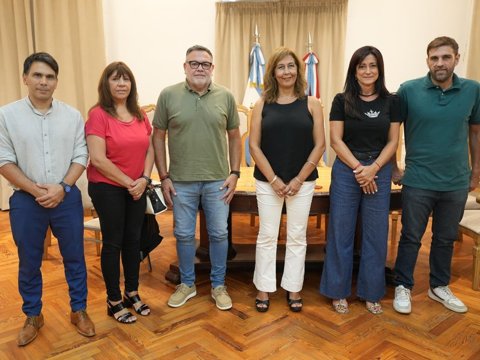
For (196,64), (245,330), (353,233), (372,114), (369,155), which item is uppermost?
(196,64)

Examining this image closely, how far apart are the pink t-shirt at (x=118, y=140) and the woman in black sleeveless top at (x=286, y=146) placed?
0.60m

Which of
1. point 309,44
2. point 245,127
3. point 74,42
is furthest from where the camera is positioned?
point 309,44

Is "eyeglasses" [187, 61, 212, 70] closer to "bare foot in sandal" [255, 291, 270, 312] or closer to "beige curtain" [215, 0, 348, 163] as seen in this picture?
"bare foot in sandal" [255, 291, 270, 312]

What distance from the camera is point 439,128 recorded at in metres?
2.22

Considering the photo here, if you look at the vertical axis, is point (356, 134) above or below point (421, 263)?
above

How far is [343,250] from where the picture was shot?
2.33 meters

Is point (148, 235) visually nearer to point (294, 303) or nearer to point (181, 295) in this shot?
point (181, 295)

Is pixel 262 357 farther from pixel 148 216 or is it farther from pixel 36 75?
pixel 36 75

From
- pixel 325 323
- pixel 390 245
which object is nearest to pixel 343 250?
pixel 325 323

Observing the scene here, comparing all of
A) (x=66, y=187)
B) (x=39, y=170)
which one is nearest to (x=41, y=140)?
(x=39, y=170)

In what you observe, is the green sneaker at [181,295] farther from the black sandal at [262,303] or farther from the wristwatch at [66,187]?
the wristwatch at [66,187]

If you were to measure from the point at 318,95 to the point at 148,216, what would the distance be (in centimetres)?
296

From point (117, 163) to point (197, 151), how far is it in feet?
1.39

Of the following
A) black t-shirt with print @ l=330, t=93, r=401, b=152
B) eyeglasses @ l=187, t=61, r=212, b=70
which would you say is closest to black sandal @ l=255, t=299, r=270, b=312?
black t-shirt with print @ l=330, t=93, r=401, b=152
